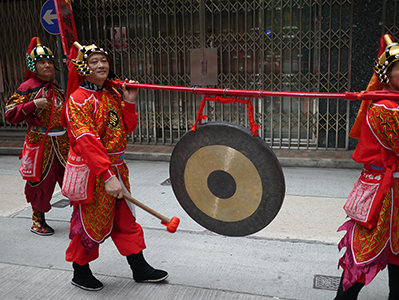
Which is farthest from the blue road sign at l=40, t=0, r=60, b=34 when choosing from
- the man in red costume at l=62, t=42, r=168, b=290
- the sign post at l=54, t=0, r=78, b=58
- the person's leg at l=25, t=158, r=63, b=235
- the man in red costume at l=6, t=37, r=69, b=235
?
the man in red costume at l=62, t=42, r=168, b=290

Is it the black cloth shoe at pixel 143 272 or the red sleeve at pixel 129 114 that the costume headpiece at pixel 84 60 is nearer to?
the red sleeve at pixel 129 114

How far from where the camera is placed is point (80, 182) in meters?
3.08

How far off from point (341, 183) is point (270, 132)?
226 centimetres

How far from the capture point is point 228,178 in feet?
9.59

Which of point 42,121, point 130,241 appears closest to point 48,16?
point 42,121

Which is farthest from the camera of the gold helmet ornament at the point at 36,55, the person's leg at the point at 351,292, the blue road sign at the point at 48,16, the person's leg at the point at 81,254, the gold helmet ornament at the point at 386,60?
the blue road sign at the point at 48,16

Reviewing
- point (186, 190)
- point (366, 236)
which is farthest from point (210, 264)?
point (366, 236)

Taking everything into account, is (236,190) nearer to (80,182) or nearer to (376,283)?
(80,182)

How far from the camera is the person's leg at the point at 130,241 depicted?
3.29 meters

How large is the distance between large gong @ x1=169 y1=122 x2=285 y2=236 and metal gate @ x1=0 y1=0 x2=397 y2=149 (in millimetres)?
4823

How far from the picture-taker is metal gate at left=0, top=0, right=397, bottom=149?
7.30 metres

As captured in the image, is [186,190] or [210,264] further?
[210,264]

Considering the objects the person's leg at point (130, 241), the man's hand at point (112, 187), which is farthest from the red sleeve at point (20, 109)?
the man's hand at point (112, 187)

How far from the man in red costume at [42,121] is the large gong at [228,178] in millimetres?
1954
